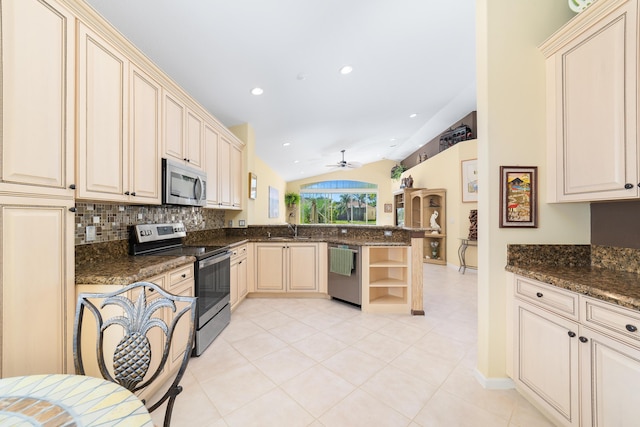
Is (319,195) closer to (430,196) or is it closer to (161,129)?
(430,196)

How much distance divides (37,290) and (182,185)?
4.60 feet

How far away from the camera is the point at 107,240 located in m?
1.90

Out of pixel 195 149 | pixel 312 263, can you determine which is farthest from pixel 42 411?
pixel 312 263

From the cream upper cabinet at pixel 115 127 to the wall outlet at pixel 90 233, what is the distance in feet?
1.16

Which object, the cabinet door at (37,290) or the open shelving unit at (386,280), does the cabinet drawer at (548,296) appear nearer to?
the open shelving unit at (386,280)

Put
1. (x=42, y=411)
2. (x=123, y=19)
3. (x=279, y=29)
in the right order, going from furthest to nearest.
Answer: (x=279, y=29), (x=123, y=19), (x=42, y=411)

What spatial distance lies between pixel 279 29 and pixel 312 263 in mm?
2747

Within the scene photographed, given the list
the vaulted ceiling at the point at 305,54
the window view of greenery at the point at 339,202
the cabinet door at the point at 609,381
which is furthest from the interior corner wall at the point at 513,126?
the window view of greenery at the point at 339,202

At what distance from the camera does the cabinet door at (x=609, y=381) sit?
103cm

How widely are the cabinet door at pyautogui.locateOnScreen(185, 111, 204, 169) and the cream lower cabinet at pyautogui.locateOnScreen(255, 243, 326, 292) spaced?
4.74ft

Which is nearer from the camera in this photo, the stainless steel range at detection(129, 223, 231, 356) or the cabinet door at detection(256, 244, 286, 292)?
the stainless steel range at detection(129, 223, 231, 356)

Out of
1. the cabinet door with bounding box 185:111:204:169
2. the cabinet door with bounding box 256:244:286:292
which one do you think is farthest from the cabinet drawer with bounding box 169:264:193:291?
the cabinet door with bounding box 256:244:286:292

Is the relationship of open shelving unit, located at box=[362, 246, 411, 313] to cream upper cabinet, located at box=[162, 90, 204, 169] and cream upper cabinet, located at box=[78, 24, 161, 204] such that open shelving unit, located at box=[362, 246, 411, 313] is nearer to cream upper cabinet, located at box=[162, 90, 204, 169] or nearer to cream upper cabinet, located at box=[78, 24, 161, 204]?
cream upper cabinet, located at box=[162, 90, 204, 169]

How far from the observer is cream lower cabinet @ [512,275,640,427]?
106 cm
